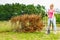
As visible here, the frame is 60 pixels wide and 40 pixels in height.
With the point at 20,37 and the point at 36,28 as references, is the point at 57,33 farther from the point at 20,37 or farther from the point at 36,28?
the point at 20,37

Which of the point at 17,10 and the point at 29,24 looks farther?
the point at 17,10

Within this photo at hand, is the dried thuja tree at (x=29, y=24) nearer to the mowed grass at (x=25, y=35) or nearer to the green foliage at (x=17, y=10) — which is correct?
the mowed grass at (x=25, y=35)

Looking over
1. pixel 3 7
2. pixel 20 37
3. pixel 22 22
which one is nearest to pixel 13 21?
pixel 22 22

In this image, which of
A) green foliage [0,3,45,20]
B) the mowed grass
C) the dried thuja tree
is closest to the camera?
the mowed grass

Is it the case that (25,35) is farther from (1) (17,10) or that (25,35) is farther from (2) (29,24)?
(1) (17,10)

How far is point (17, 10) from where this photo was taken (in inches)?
1062

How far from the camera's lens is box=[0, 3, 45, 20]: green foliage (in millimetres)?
26469

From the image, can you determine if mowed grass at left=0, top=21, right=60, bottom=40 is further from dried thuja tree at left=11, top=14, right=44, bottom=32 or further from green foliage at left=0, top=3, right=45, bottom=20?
green foliage at left=0, top=3, right=45, bottom=20

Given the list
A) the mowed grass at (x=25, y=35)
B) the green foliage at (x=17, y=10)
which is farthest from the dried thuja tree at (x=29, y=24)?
the green foliage at (x=17, y=10)

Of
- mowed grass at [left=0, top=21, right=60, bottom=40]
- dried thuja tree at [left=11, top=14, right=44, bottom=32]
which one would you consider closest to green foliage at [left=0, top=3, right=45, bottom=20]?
mowed grass at [left=0, top=21, right=60, bottom=40]

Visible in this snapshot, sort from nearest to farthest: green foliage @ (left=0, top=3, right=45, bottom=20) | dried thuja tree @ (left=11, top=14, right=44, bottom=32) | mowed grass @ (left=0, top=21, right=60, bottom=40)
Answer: mowed grass @ (left=0, top=21, right=60, bottom=40), dried thuja tree @ (left=11, top=14, right=44, bottom=32), green foliage @ (left=0, top=3, right=45, bottom=20)

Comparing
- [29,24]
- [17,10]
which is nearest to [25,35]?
[29,24]

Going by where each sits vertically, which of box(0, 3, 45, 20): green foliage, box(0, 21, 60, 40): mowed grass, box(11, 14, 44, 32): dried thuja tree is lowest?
box(0, 21, 60, 40): mowed grass

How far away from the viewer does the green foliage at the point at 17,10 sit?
2647 centimetres
